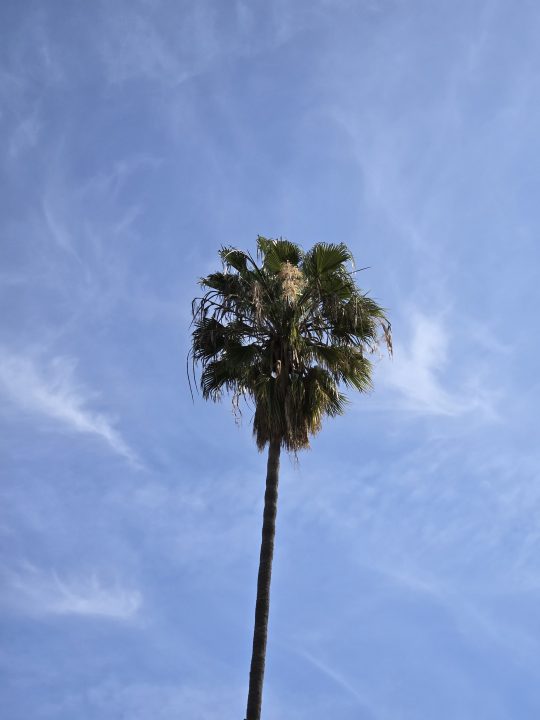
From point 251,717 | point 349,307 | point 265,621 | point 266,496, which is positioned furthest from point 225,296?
point 251,717

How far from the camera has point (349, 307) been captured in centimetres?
2322

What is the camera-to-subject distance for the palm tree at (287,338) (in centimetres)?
2250

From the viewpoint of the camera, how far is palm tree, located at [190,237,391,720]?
73.8ft

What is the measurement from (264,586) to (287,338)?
5666 millimetres

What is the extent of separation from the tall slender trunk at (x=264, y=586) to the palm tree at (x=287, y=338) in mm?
45

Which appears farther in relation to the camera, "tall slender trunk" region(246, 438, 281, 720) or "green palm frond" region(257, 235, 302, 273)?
"green palm frond" region(257, 235, 302, 273)

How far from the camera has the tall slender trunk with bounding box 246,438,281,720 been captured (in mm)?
18984

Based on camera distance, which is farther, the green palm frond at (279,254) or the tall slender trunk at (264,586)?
the green palm frond at (279,254)

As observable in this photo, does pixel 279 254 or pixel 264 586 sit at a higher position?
pixel 279 254

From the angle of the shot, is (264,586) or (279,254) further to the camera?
(279,254)

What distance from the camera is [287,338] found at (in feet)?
75.7

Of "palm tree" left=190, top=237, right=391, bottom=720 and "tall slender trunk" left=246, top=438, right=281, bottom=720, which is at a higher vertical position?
"palm tree" left=190, top=237, right=391, bottom=720

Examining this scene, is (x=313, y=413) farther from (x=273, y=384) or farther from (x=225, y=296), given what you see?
(x=225, y=296)

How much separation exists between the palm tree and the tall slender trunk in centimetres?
4
